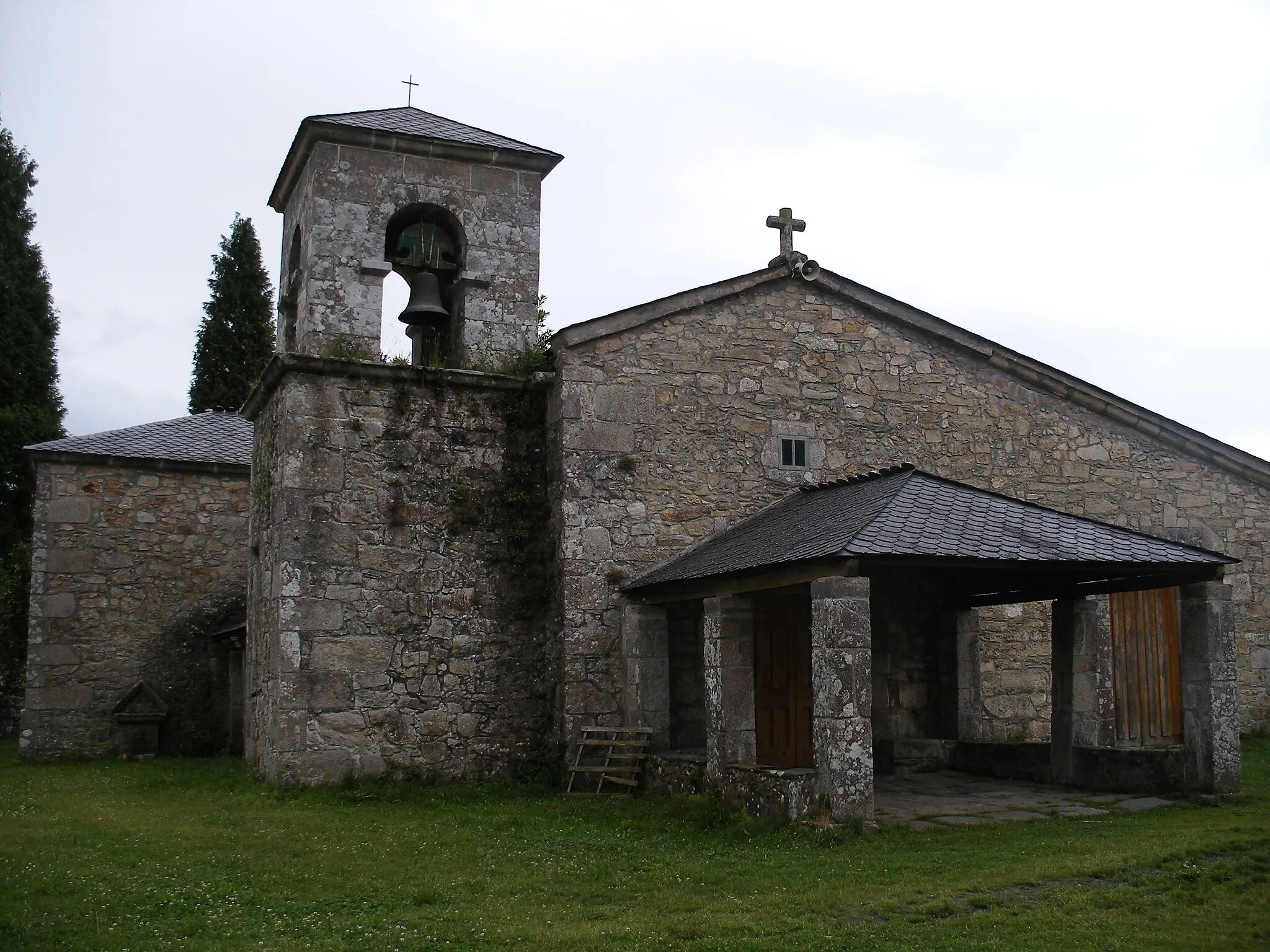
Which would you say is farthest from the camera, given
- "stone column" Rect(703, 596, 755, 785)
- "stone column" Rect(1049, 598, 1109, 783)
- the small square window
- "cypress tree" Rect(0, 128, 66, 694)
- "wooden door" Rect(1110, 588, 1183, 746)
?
"cypress tree" Rect(0, 128, 66, 694)

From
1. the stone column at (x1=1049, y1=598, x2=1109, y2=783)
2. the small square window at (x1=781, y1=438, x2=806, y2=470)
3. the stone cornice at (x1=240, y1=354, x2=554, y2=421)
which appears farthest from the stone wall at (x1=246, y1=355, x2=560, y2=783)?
the stone column at (x1=1049, y1=598, x2=1109, y2=783)

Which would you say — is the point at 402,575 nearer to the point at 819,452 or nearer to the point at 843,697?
the point at 819,452

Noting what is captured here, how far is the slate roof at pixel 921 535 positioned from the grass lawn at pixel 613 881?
1.94 metres

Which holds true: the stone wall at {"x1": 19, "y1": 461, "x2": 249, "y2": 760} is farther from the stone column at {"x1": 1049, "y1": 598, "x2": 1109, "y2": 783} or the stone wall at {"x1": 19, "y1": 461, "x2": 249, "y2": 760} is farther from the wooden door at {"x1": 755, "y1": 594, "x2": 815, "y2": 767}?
the stone column at {"x1": 1049, "y1": 598, "x2": 1109, "y2": 783}

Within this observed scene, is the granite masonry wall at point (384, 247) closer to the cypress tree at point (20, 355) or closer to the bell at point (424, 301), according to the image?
the bell at point (424, 301)

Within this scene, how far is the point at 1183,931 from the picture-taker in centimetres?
580

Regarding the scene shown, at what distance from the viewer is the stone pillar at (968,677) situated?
12.1 meters

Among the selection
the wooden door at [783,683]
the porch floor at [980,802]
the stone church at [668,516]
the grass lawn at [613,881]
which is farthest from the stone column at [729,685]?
the wooden door at [783,683]

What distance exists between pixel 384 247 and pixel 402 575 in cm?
337

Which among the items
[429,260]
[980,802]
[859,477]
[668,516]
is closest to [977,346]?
[859,477]

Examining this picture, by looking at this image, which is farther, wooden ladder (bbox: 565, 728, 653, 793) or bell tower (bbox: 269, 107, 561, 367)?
bell tower (bbox: 269, 107, 561, 367)

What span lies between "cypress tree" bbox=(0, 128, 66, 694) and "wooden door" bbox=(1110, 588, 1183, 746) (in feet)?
61.7

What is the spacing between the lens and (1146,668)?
12.8 meters

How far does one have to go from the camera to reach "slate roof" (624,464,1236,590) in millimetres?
8734
